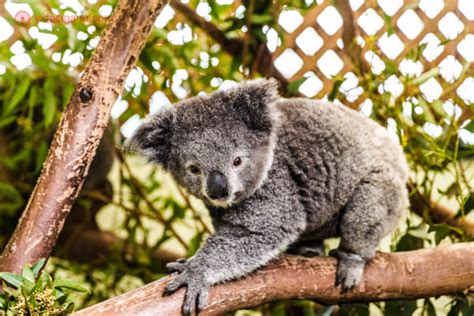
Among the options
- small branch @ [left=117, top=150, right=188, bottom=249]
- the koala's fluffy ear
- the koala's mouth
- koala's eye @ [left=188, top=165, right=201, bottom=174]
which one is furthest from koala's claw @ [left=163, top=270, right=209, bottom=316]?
small branch @ [left=117, top=150, right=188, bottom=249]

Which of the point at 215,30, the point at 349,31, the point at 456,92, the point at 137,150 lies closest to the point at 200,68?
the point at 215,30

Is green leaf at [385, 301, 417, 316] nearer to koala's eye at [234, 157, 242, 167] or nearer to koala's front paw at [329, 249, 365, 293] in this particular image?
koala's front paw at [329, 249, 365, 293]

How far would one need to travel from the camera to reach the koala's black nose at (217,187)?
93.7 inches

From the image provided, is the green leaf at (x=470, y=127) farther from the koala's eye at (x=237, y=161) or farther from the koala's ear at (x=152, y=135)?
the koala's ear at (x=152, y=135)

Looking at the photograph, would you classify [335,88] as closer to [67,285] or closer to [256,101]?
[256,101]

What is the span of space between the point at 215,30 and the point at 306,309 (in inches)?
61.3

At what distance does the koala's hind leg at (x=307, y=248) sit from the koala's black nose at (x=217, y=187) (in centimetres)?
59

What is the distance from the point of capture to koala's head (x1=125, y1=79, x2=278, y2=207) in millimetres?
2471

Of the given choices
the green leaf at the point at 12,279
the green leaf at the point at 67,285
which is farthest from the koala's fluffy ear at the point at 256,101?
the green leaf at the point at 12,279

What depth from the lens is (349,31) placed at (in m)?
3.69

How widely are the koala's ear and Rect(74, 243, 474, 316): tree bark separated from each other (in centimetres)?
54

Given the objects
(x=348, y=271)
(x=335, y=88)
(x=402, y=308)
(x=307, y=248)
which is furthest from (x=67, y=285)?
(x=335, y=88)

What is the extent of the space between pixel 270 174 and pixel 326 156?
0.89 ft

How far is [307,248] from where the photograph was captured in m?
2.93
